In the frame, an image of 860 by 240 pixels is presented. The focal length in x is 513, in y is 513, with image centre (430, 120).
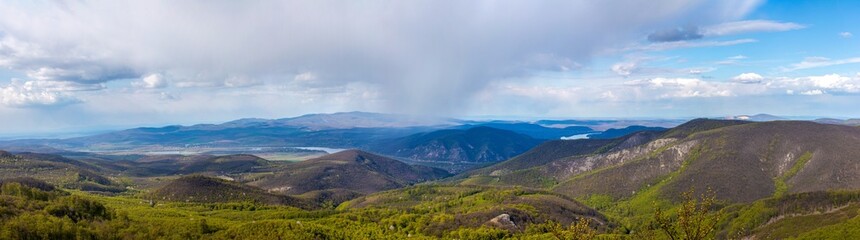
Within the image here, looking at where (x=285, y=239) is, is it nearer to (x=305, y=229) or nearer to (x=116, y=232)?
(x=305, y=229)

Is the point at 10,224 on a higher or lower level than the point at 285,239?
higher

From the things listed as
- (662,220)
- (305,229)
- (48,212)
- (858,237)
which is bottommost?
(858,237)

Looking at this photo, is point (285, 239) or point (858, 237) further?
point (858, 237)

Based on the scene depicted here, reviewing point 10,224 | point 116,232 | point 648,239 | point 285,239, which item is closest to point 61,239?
point 10,224

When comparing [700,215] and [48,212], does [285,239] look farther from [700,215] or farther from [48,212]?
[700,215]

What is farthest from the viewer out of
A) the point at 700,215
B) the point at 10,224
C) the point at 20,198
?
the point at 20,198

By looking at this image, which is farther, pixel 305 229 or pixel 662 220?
pixel 305 229

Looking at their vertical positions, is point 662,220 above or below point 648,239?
above

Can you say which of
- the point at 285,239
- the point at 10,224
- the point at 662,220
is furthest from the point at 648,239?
the point at 10,224

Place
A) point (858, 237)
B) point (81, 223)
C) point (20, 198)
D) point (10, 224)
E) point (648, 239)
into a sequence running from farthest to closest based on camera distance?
point (858, 237) → point (20, 198) → point (81, 223) → point (10, 224) → point (648, 239)
